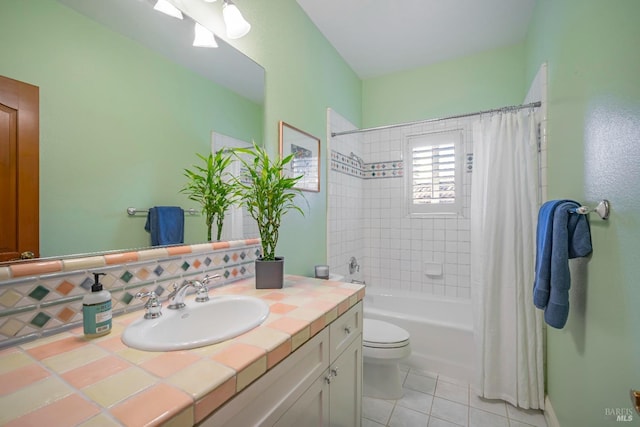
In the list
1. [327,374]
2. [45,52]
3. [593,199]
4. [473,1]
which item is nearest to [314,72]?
[473,1]

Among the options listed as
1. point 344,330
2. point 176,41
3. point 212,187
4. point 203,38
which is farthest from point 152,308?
point 203,38

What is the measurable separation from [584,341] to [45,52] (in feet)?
6.83

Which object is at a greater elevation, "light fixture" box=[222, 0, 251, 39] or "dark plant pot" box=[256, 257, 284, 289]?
"light fixture" box=[222, 0, 251, 39]

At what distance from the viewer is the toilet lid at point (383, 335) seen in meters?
1.73

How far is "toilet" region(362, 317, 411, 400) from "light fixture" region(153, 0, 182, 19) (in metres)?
1.91

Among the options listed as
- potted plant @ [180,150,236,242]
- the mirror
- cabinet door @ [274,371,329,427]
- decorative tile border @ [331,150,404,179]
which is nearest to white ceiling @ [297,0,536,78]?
decorative tile border @ [331,150,404,179]

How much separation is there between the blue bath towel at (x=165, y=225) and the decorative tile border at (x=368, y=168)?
1.57 metres

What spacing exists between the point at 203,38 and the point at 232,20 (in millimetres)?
165

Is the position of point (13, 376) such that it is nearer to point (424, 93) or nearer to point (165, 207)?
point (165, 207)

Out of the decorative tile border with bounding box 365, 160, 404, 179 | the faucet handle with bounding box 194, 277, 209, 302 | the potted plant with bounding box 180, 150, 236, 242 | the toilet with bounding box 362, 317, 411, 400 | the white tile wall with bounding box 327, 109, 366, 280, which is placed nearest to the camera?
the faucet handle with bounding box 194, 277, 209, 302

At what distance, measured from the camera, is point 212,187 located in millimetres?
1246

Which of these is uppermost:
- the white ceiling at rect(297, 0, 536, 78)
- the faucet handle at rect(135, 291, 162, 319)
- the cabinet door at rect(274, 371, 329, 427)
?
the white ceiling at rect(297, 0, 536, 78)

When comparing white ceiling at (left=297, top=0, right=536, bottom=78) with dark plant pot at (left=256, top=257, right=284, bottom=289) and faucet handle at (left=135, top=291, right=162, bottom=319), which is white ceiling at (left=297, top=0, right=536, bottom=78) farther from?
faucet handle at (left=135, top=291, right=162, bottom=319)

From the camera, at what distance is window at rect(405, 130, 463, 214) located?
2.60 metres
